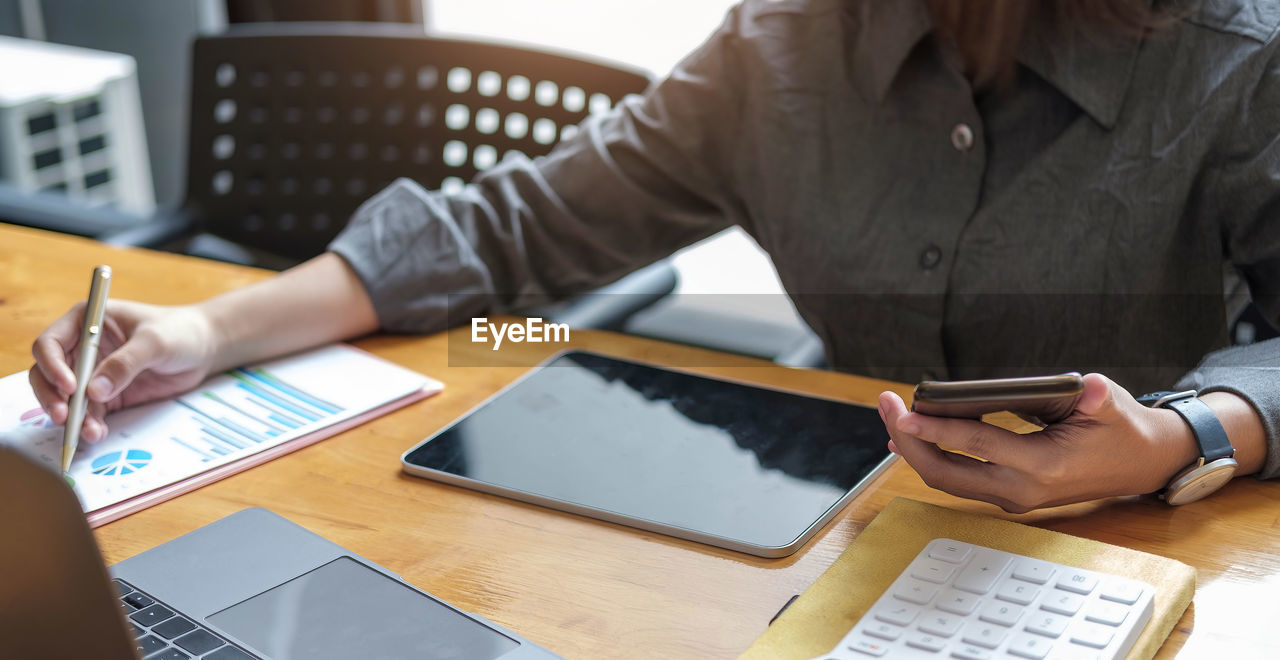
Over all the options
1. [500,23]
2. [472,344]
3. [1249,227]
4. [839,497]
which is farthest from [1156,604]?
[500,23]

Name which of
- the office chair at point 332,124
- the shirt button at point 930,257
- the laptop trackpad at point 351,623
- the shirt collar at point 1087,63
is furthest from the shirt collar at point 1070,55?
the laptop trackpad at point 351,623

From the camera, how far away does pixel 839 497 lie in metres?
0.69

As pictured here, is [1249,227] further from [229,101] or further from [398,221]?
[229,101]

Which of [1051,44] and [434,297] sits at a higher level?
[1051,44]

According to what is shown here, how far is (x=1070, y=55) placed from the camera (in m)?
0.89

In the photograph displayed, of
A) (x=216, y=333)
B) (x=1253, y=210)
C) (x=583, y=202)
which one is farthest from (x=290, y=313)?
(x=1253, y=210)

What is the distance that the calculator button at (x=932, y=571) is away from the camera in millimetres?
573

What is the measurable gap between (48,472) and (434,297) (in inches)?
24.0

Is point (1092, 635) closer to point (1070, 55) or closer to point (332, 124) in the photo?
point (1070, 55)

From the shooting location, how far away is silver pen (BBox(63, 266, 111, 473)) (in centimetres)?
74

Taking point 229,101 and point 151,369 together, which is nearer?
point 151,369

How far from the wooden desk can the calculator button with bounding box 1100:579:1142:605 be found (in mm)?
29

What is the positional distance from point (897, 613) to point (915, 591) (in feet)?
0.07

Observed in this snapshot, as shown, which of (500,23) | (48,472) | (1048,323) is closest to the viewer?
(48,472)
